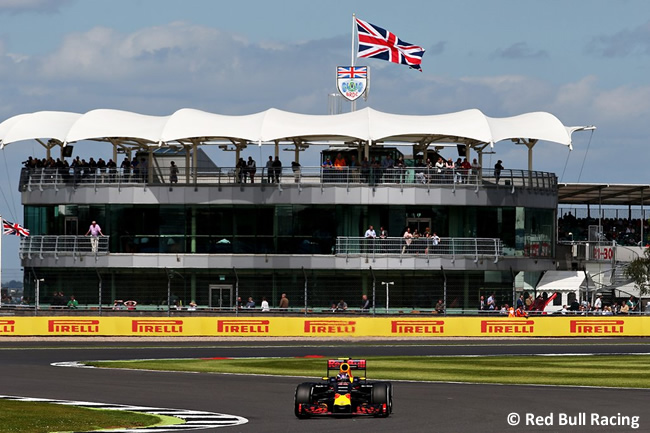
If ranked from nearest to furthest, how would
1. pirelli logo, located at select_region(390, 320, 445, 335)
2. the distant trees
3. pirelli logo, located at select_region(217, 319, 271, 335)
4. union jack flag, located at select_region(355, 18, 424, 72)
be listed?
pirelli logo, located at select_region(217, 319, 271, 335) → pirelli logo, located at select_region(390, 320, 445, 335) → the distant trees → union jack flag, located at select_region(355, 18, 424, 72)

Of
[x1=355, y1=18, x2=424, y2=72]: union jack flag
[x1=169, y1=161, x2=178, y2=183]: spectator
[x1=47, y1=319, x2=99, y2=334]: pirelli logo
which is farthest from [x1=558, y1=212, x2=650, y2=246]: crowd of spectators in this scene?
[x1=47, y1=319, x2=99, y2=334]: pirelli logo

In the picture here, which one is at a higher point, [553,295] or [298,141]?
[298,141]

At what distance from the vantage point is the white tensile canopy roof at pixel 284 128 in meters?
69.1

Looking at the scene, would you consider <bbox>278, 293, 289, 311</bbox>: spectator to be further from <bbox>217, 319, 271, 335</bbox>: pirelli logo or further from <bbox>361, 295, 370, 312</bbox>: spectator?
<bbox>217, 319, 271, 335</bbox>: pirelli logo

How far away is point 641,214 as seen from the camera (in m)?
90.6

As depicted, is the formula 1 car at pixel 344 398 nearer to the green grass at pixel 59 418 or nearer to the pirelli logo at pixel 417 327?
the green grass at pixel 59 418

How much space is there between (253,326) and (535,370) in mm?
22959

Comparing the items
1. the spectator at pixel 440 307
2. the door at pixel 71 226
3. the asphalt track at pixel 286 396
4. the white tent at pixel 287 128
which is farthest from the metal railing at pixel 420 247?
the asphalt track at pixel 286 396

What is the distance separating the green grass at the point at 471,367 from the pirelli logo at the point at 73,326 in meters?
16.3

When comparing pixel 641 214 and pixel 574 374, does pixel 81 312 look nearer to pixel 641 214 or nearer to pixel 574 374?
pixel 574 374

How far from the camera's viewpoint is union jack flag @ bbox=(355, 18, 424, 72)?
73.0 metres

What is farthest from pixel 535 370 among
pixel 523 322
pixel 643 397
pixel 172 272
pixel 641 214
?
pixel 641 214

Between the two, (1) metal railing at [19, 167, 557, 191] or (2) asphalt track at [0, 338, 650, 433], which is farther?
(1) metal railing at [19, 167, 557, 191]

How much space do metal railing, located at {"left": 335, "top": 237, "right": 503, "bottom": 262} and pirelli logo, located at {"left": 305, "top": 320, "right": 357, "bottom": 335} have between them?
10.0 metres
